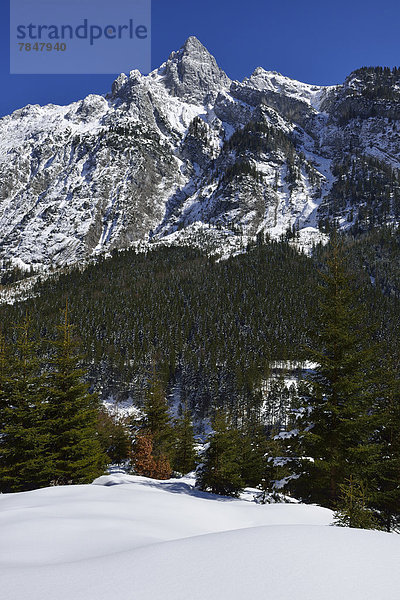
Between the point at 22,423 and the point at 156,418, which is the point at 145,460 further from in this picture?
the point at 22,423

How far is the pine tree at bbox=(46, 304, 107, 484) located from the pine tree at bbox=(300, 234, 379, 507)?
9.77 m

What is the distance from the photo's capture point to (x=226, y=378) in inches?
4186

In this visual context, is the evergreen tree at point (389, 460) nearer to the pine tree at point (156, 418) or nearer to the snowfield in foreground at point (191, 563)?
the snowfield in foreground at point (191, 563)

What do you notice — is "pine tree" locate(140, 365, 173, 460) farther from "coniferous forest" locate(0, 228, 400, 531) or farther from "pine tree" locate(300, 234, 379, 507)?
"pine tree" locate(300, 234, 379, 507)

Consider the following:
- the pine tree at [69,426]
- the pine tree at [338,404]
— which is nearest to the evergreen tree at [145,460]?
the pine tree at [69,426]

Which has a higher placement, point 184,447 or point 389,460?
point 389,460

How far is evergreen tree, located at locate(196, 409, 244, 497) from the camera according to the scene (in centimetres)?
1492

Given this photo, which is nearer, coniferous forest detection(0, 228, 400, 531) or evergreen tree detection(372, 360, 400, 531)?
evergreen tree detection(372, 360, 400, 531)

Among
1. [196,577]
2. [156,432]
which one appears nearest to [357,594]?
[196,577]

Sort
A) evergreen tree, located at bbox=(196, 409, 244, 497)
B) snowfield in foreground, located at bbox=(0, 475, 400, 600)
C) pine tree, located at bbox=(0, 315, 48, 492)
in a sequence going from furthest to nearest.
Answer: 1. evergreen tree, located at bbox=(196, 409, 244, 497)
2. pine tree, located at bbox=(0, 315, 48, 492)
3. snowfield in foreground, located at bbox=(0, 475, 400, 600)

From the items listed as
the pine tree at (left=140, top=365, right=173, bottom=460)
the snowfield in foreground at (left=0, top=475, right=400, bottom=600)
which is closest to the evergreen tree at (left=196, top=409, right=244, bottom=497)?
the snowfield in foreground at (left=0, top=475, right=400, bottom=600)

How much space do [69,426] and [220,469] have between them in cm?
747

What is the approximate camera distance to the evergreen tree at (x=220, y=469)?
1492 centimetres

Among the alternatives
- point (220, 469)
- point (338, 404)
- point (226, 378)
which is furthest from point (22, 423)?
point (226, 378)
